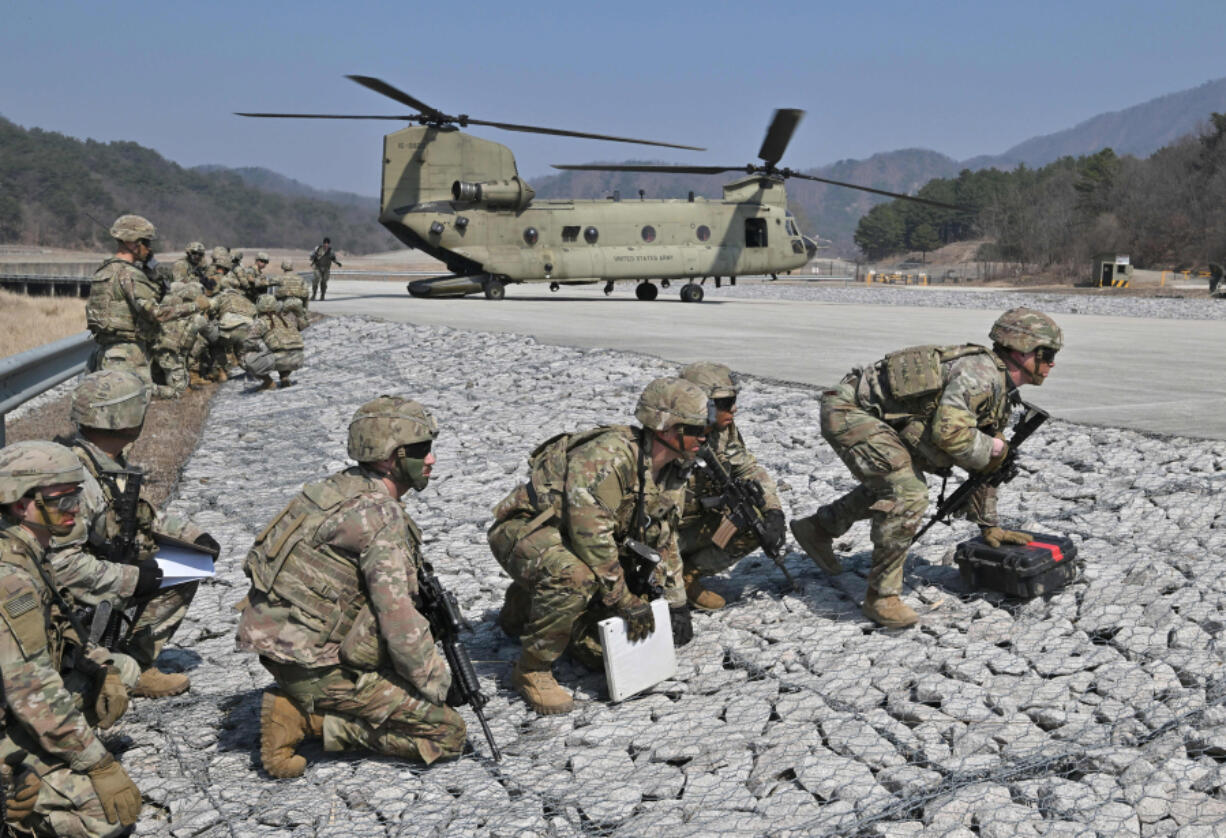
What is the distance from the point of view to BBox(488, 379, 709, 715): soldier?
16.2 ft

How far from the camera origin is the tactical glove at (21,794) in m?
3.58

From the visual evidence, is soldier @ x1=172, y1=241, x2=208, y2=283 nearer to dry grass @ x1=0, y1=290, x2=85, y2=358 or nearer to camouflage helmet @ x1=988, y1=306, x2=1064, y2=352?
dry grass @ x1=0, y1=290, x2=85, y2=358

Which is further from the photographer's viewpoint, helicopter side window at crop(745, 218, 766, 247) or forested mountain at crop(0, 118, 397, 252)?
forested mountain at crop(0, 118, 397, 252)

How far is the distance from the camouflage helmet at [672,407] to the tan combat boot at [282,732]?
6.31 ft

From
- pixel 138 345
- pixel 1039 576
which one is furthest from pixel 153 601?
pixel 138 345

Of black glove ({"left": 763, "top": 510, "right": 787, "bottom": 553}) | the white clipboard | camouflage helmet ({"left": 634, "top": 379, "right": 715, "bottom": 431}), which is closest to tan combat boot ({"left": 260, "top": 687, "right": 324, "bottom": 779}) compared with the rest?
the white clipboard

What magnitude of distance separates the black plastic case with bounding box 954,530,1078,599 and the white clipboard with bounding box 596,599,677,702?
189 centimetres

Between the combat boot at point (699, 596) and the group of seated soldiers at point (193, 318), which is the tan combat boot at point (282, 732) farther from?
the group of seated soldiers at point (193, 318)

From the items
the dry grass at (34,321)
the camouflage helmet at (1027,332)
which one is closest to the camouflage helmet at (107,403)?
the camouflage helmet at (1027,332)

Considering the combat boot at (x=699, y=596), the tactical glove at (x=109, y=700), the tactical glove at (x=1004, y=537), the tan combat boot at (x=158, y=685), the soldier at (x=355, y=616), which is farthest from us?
the combat boot at (x=699, y=596)

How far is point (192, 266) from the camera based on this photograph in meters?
15.6

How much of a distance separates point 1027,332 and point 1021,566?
4.10 ft

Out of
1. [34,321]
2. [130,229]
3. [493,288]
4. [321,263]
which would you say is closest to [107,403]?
[130,229]

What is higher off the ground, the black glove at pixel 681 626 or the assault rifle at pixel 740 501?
the assault rifle at pixel 740 501
